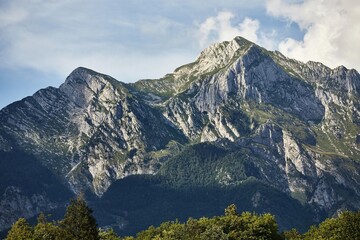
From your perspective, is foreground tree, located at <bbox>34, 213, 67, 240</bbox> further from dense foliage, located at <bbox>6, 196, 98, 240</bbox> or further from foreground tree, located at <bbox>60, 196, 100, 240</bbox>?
foreground tree, located at <bbox>60, 196, 100, 240</bbox>

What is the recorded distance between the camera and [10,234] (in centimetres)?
19350

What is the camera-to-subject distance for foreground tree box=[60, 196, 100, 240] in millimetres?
174875

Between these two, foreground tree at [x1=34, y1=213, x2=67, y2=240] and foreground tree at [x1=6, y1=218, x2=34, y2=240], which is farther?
foreground tree at [x1=6, y1=218, x2=34, y2=240]

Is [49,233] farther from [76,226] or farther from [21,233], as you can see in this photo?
[76,226]

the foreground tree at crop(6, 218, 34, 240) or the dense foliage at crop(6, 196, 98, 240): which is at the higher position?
the foreground tree at crop(6, 218, 34, 240)

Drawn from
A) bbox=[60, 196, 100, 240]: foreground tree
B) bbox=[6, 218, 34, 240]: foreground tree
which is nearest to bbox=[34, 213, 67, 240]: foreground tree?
bbox=[60, 196, 100, 240]: foreground tree

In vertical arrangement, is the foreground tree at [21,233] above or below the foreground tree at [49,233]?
above

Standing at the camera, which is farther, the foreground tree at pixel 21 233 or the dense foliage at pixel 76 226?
the foreground tree at pixel 21 233

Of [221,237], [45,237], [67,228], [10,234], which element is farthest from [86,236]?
[221,237]

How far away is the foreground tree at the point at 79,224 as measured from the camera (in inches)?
6885

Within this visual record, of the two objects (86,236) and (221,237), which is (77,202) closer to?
(86,236)

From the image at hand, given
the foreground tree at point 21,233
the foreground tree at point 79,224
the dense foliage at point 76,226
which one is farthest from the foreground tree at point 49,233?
the foreground tree at point 21,233

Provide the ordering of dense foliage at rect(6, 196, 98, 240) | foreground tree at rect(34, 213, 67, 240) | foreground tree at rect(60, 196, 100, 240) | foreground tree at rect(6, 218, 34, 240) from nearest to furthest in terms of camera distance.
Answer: foreground tree at rect(60, 196, 100, 240)
dense foliage at rect(6, 196, 98, 240)
foreground tree at rect(34, 213, 67, 240)
foreground tree at rect(6, 218, 34, 240)

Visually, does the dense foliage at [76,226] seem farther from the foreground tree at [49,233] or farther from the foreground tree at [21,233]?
the foreground tree at [21,233]
